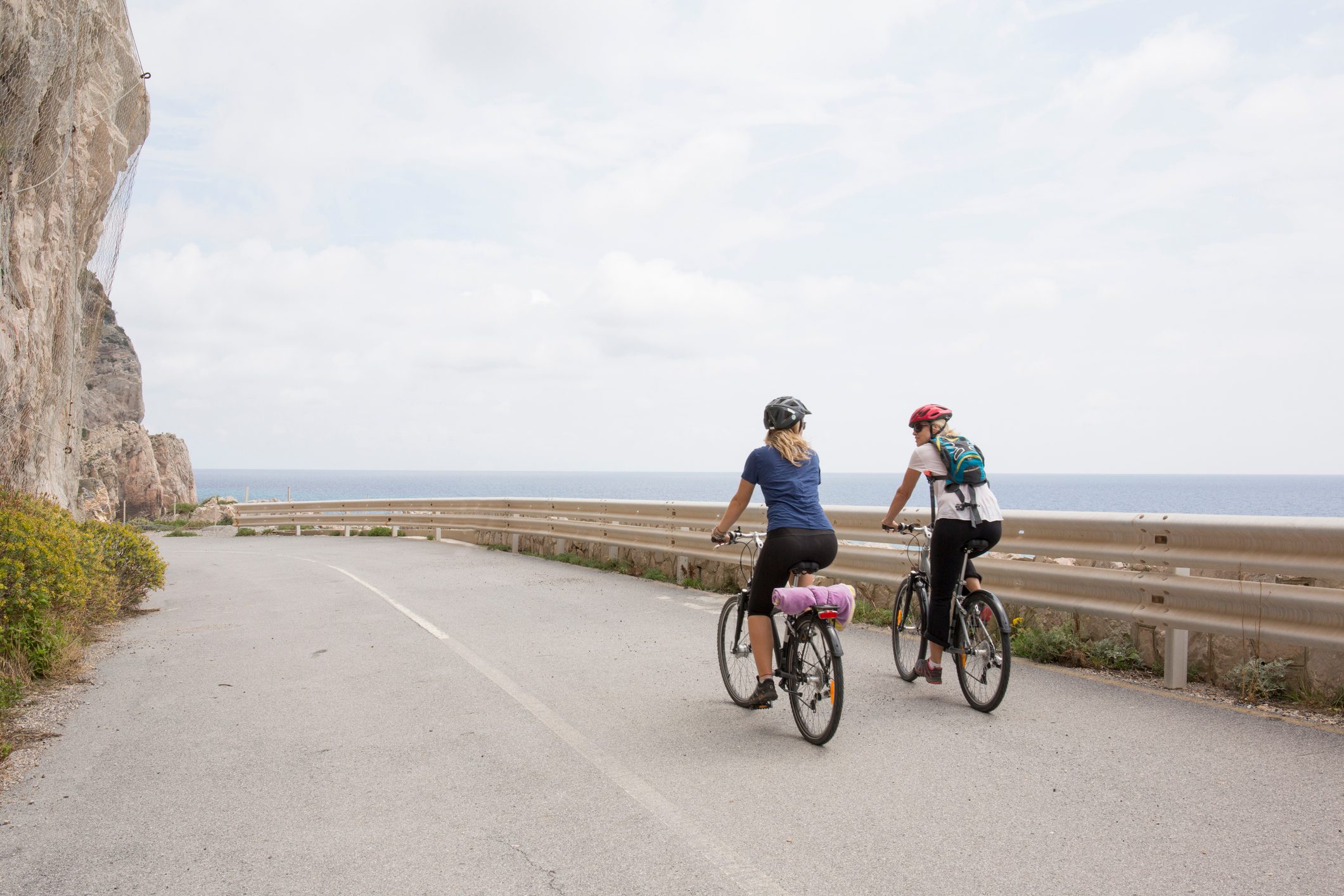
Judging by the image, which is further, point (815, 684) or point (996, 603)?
point (996, 603)

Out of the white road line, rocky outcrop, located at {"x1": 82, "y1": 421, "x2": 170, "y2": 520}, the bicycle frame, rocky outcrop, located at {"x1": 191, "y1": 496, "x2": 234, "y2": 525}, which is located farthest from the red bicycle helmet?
rocky outcrop, located at {"x1": 82, "y1": 421, "x2": 170, "y2": 520}

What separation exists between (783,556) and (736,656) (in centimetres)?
109

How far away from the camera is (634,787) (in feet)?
14.9

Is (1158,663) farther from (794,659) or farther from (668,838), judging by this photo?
(668,838)

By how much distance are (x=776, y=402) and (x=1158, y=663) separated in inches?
139

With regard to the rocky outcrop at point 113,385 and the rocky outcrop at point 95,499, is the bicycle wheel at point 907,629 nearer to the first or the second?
the rocky outcrop at point 95,499

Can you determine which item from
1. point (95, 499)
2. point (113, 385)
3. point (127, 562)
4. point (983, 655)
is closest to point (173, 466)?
point (113, 385)

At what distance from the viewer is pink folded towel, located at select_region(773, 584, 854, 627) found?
5332mm

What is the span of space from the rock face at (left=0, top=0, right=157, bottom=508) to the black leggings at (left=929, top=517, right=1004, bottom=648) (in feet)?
30.9

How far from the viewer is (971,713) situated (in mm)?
5883

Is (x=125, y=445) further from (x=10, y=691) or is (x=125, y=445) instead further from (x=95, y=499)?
(x=10, y=691)

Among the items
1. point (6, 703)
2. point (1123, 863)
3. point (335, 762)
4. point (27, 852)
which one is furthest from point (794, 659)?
point (6, 703)

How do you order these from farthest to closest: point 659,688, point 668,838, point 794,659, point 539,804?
point 659,688, point 794,659, point 539,804, point 668,838

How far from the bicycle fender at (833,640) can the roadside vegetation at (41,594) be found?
452cm
